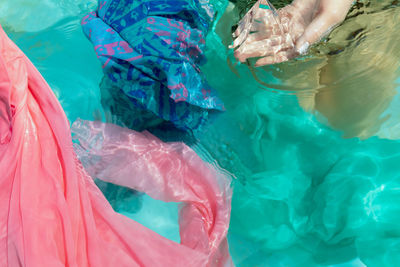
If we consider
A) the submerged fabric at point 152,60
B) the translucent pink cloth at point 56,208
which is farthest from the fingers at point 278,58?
the translucent pink cloth at point 56,208

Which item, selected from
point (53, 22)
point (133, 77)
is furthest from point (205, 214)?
point (53, 22)

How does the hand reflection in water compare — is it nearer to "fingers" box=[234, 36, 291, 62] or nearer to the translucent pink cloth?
"fingers" box=[234, 36, 291, 62]

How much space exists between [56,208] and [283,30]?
44.4 inches

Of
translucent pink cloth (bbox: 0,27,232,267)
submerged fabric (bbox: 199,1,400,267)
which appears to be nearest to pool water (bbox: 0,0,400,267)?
submerged fabric (bbox: 199,1,400,267)

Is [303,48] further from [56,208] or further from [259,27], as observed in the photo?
[56,208]

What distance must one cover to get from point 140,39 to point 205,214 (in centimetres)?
72

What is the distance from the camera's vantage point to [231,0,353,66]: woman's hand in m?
1.46

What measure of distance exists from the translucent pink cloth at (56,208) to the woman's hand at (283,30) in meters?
0.64

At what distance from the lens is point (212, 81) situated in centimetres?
183

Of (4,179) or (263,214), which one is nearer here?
(4,179)

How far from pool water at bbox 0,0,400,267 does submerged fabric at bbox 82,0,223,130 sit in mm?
235

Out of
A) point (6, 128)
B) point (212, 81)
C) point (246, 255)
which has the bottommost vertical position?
point (246, 255)

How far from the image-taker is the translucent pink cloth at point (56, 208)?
994 millimetres

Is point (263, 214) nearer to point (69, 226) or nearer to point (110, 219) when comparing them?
point (110, 219)
